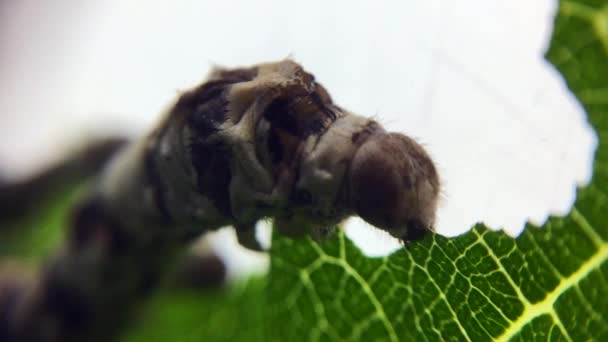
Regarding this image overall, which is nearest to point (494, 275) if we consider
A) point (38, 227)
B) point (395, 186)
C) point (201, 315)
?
point (395, 186)

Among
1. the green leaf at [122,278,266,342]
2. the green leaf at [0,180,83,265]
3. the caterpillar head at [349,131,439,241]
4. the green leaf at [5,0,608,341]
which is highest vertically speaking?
the caterpillar head at [349,131,439,241]

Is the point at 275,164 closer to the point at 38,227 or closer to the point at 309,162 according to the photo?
the point at 309,162

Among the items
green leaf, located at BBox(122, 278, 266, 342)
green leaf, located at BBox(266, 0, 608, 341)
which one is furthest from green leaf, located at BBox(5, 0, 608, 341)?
green leaf, located at BBox(122, 278, 266, 342)

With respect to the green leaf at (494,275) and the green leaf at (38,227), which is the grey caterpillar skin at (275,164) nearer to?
the green leaf at (494,275)

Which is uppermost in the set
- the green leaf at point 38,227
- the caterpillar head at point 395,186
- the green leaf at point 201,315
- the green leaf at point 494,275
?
the caterpillar head at point 395,186

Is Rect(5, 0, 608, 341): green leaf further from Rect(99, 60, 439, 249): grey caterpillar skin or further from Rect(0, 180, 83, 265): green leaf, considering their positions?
Rect(0, 180, 83, 265): green leaf

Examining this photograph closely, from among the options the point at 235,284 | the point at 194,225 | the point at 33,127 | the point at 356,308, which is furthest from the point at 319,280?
the point at 33,127

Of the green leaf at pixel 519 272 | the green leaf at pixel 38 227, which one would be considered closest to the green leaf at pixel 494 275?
the green leaf at pixel 519 272

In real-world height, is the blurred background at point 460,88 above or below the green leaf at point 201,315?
above

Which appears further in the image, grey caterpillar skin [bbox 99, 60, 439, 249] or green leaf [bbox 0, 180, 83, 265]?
green leaf [bbox 0, 180, 83, 265]
